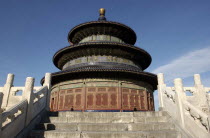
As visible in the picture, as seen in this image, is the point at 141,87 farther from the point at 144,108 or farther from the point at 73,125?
the point at 73,125

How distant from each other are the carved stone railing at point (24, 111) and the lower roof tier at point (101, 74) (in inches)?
286

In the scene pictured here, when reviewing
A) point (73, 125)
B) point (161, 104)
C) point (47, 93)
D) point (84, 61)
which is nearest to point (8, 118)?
point (73, 125)

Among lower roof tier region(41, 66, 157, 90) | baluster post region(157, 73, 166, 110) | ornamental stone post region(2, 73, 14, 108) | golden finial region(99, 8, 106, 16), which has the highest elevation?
golden finial region(99, 8, 106, 16)

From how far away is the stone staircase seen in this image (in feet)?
21.3

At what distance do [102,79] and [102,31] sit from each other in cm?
748

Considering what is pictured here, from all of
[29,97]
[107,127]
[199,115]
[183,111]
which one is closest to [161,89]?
[183,111]

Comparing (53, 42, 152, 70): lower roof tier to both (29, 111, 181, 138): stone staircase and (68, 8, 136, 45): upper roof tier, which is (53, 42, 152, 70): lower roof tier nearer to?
(68, 8, 136, 45): upper roof tier

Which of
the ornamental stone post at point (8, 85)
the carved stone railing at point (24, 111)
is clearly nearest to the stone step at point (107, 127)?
the carved stone railing at point (24, 111)

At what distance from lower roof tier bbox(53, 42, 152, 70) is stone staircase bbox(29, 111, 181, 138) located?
36.5 feet

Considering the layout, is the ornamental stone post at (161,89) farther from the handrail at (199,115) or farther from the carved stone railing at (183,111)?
the handrail at (199,115)

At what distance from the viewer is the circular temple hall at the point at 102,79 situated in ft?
55.8

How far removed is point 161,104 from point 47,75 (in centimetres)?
638

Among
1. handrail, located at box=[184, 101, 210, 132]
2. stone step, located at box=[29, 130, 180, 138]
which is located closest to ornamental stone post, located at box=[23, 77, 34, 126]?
stone step, located at box=[29, 130, 180, 138]

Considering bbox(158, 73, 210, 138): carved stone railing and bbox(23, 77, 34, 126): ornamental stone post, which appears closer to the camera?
bbox(158, 73, 210, 138): carved stone railing
